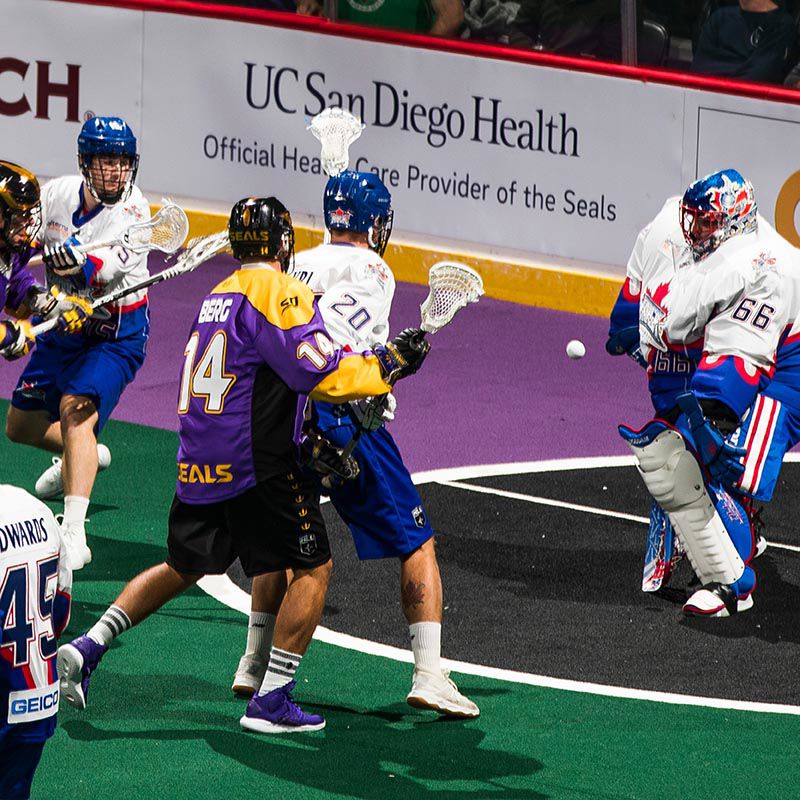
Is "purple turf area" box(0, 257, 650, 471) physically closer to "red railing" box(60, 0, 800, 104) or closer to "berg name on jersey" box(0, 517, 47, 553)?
"red railing" box(60, 0, 800, 104)

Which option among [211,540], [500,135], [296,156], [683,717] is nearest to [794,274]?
[683,717]

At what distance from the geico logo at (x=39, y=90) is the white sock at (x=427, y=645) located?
807 cm

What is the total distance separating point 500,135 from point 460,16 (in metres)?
0.83

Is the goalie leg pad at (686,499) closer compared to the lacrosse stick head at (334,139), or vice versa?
the goalie leg pad at (686,499)

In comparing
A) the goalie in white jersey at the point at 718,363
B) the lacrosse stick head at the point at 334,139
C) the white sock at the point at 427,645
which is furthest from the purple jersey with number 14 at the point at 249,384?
the lacrosse stick head at the point at 334,139

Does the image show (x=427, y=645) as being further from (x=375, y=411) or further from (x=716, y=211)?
(x=716, y=211)

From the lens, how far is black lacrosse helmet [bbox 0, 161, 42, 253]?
6.71m

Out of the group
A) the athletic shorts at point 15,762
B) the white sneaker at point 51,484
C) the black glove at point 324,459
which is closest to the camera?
the athletic shorts at point 15,762

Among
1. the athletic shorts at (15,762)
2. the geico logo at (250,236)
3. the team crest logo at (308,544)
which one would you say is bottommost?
the team crest logo at (308,544)

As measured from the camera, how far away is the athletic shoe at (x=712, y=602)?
7371 mm

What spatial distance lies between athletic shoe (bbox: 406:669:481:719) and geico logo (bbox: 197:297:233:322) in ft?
4.32

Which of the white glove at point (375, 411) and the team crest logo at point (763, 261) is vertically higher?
the team crest logo at point (763, 261)

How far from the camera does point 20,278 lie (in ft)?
24.5

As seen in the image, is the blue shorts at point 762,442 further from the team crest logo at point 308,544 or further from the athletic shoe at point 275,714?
the athletic shoe at point 275,714
